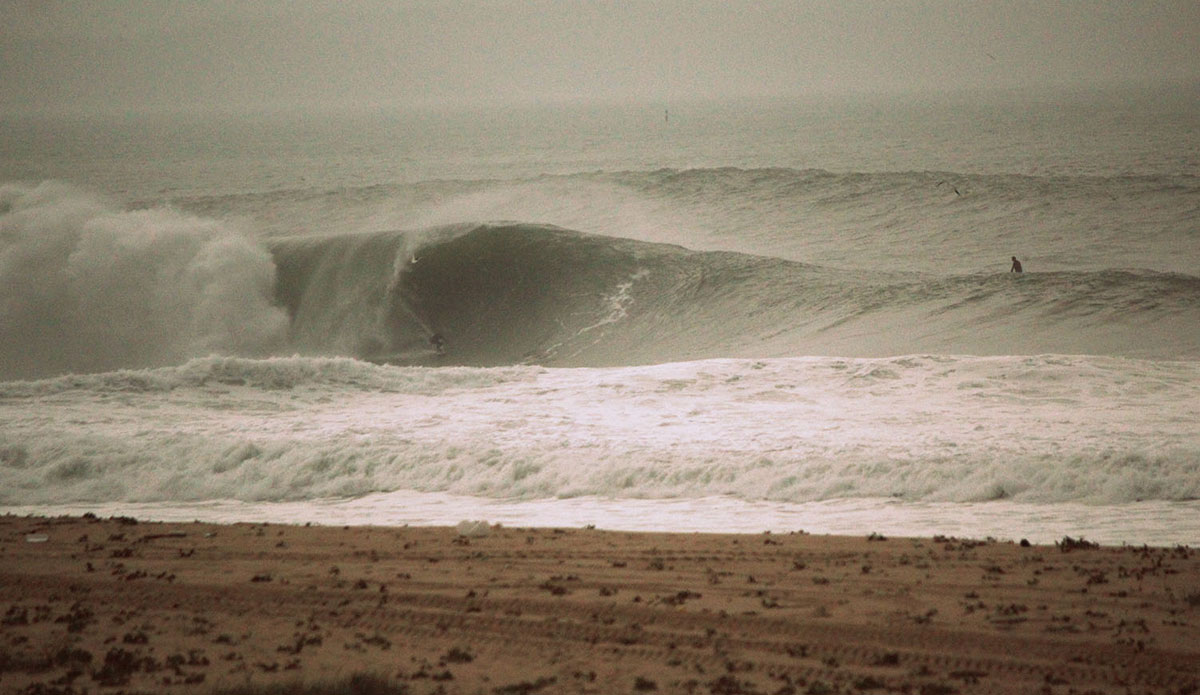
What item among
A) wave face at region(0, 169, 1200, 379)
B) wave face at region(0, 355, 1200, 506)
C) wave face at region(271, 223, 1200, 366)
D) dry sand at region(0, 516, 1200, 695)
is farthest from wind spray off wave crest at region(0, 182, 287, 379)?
dry sand at region(0, 516, 1200, 695)

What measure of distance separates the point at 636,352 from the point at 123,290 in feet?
36.3

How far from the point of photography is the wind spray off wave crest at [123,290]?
71.1ft

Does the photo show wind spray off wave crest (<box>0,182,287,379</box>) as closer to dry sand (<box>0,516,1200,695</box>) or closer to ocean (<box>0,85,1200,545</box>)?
ocean (<box>0,85,1200,545</box>)

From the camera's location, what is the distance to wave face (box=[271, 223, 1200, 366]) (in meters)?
17.4

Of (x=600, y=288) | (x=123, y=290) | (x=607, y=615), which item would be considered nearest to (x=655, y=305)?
(x=600, y=288)

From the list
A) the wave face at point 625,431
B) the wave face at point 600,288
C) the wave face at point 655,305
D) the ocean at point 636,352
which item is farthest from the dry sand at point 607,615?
the wave face at point 600,288

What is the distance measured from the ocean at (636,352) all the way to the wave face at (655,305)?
82 mm

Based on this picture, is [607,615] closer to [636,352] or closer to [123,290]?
[636,352]

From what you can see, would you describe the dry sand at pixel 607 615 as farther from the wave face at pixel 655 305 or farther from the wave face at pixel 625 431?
the wave face at pixel 655 305

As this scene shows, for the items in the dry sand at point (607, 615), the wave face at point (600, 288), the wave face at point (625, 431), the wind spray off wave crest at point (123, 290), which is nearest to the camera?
the dry sand at point (607, 615)

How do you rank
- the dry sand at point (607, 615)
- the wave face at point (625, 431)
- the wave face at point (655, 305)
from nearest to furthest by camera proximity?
1. the dry sand at point (607, 615)
2. the wave face at point (625, 431)
3. the wave face at point (655, 305)

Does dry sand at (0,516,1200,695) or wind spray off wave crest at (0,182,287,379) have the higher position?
wind spray off wave crest at (0,182,287,379)

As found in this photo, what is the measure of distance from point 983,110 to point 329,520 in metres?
90.4

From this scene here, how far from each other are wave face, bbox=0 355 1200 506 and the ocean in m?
0.05
